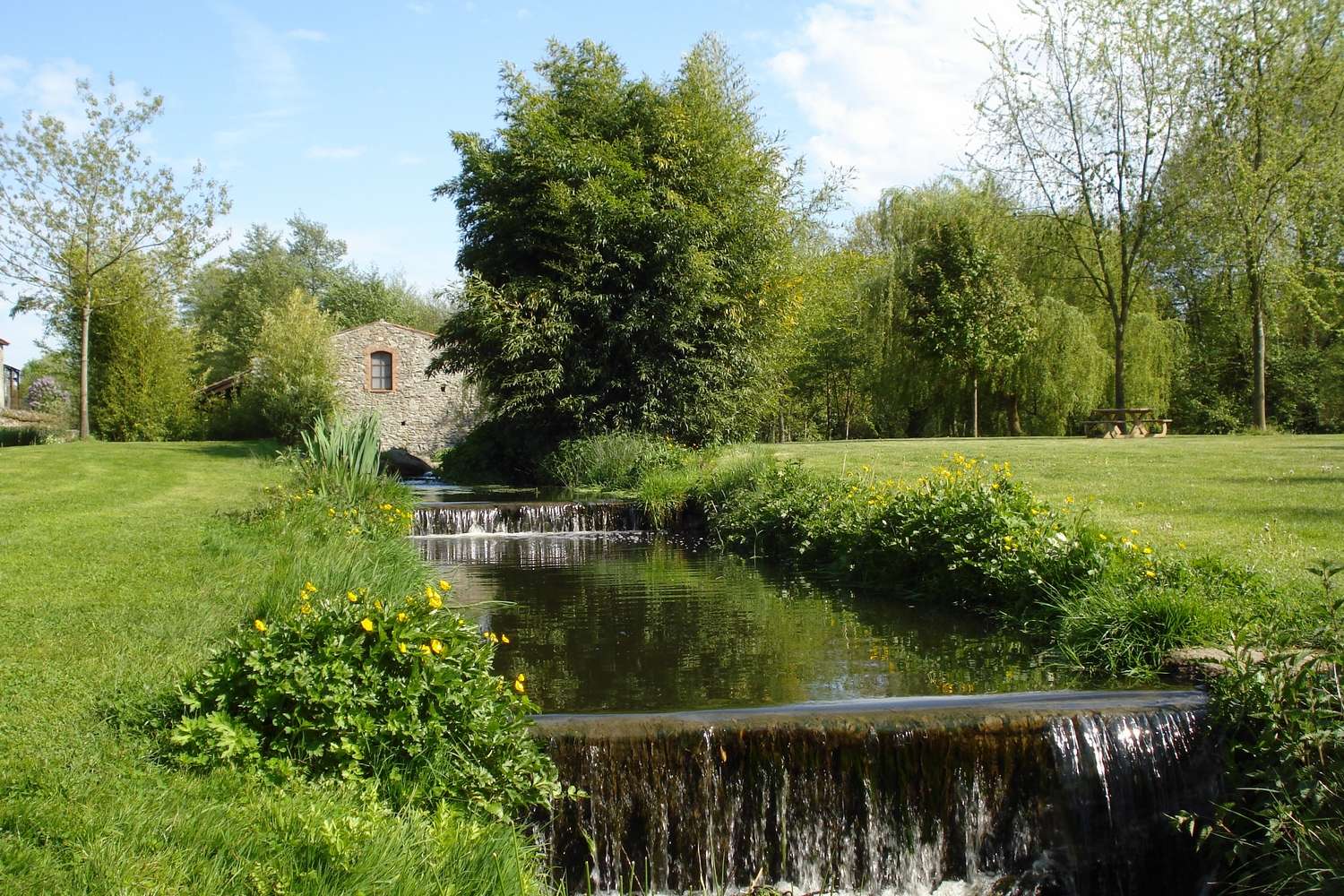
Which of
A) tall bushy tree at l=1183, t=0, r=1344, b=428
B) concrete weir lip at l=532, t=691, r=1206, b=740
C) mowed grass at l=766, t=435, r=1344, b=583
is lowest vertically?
concrete weir lip at l=532, t=691, r=1206, b=740

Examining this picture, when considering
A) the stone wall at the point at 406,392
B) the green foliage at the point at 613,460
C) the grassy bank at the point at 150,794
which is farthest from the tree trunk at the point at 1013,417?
the grassy bank at the point at 150,794

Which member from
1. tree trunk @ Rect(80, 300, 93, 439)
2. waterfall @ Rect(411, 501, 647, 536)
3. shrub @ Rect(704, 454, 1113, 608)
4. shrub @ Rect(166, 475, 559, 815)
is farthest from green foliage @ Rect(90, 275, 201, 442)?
shrub @ Rect(166, 475, 559, 815)

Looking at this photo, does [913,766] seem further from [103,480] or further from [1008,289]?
[1008,289]

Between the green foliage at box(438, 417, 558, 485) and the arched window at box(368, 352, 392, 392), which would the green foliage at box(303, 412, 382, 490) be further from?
the arched window at box(368, 352, 392, 392)

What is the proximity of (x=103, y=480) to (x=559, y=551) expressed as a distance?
255 inches

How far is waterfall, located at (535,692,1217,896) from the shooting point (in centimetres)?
423

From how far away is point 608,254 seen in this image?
18.6 metres

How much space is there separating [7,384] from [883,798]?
5593cm

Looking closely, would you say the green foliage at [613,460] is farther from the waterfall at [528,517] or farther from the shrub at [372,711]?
the shrub at [372,711]

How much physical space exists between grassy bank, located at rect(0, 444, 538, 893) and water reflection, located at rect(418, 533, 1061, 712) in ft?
4.74

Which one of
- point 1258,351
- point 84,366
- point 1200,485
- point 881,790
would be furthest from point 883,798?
point 84,366

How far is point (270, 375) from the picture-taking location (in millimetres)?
31250

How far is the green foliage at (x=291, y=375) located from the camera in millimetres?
30031

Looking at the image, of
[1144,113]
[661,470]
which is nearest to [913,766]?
[661,470]
